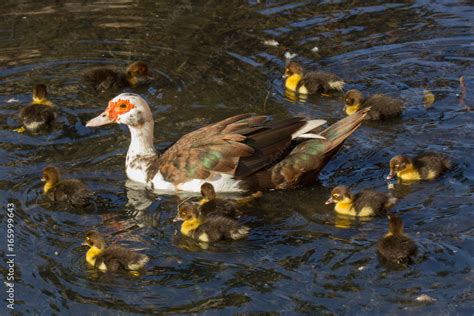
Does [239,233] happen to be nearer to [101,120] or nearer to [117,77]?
[101,120]

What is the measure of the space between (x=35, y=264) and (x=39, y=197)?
4.03ft

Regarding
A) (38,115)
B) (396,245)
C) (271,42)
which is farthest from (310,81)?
(396,245)

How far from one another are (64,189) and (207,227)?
1469 mm

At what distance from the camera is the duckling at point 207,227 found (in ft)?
26.4

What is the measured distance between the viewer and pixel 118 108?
970 cm

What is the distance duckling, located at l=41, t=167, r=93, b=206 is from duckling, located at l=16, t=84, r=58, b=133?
140 cm

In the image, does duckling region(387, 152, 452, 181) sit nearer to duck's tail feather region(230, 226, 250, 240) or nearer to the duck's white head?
duck's tail feather region(230, 226, 250, 240)

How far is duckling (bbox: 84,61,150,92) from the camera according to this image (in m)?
11.3

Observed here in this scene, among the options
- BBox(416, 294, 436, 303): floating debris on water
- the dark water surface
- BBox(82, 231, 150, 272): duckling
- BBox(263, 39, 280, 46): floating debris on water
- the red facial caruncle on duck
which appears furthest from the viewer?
BBox(263, 39, 280, 46): floating debris on water

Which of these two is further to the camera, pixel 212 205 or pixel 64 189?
pixel 64 189

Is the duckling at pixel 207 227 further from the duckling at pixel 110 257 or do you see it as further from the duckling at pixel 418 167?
the duckling at pixel 418 167

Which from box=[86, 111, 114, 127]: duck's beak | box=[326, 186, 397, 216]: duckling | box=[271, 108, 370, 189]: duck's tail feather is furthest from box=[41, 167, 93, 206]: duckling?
box=[326, 186, 397, 216]: duckling

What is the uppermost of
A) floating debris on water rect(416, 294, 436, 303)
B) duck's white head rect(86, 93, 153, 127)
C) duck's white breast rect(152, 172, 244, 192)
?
duck's white head rect(86, 93, 153, 127)

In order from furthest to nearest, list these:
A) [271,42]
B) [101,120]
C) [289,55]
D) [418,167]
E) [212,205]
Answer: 1. [271,42]
2. [289,55]
3. [101,120]
4. [418,167]
5. [212,205]
